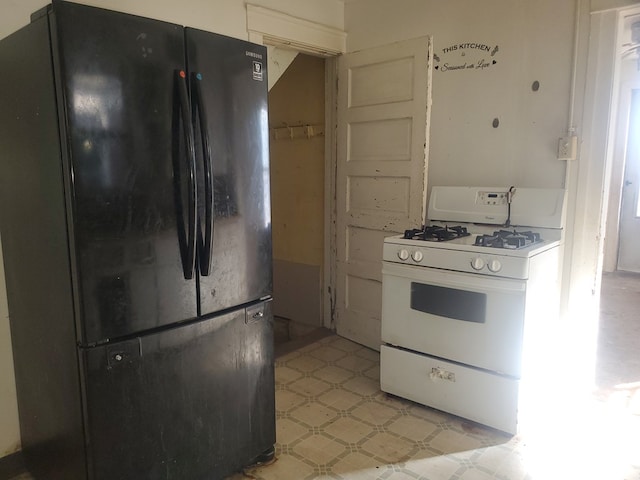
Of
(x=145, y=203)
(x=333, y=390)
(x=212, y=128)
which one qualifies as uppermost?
(x=212, y=128)

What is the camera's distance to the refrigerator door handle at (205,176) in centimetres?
155

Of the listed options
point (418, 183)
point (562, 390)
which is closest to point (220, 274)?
point (418, 183)

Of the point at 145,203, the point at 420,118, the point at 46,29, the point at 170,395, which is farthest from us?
the point at 420,118

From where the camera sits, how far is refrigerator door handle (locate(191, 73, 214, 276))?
155 centimetres

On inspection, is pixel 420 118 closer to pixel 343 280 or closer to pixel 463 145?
pixel 463 145

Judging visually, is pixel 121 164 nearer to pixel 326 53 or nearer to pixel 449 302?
pixel 449 302

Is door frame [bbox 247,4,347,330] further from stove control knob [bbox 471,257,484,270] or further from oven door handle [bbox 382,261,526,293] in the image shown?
stove control knob [bbox 471,257,484,270]

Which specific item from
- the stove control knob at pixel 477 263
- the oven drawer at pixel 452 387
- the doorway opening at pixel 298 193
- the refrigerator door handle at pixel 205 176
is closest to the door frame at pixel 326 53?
the doorway opening at pixel 298 193

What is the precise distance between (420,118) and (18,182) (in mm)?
2029

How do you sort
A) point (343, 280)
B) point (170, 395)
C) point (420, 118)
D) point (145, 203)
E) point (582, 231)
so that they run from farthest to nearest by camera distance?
point (343, 280), point (420, 118), point (582, 231), point (170, 395), point (145, 203)

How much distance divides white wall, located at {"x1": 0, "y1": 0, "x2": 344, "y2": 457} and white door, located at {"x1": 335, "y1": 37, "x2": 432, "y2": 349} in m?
0.38

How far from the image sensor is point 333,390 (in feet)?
8.64

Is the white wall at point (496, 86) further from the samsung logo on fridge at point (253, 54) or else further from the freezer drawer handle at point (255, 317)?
the freezer drawer handle at point (255, 317)

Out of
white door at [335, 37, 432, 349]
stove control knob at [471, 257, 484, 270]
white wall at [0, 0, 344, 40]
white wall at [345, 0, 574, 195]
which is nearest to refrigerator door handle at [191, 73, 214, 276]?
white wall at [0, 0, 344, 40]
